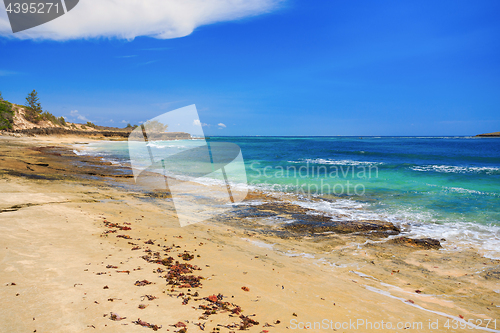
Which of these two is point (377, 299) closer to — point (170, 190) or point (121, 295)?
point (121, 295)

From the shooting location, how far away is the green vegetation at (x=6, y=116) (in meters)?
40.4

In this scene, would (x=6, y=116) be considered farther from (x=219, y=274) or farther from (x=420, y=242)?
(x=420, y=242)

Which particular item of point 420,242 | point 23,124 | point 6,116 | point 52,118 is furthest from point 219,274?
point 52,118

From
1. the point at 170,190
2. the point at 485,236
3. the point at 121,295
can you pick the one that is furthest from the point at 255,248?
the point at 170,190

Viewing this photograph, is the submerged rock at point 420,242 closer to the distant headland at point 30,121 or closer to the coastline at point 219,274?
the coastline at point 219,274

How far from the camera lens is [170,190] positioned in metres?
12.4

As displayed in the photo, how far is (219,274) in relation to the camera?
4.34 meters

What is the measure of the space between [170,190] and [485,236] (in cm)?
1204

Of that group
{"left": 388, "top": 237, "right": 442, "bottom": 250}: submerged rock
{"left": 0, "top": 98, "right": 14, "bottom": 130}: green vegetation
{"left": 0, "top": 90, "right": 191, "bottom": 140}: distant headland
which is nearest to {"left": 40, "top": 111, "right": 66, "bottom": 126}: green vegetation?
{"left": 0, "top": 90, "right": 191, "bottom": 140}: distant headland

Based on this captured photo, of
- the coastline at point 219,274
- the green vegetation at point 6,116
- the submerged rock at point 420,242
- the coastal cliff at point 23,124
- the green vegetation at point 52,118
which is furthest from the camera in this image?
the green vegetation at point 52,118

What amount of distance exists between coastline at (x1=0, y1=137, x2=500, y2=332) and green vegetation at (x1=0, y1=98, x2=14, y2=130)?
156 feet

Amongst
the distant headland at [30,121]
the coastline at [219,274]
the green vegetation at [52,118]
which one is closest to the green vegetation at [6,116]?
the distant headland at [30,121]

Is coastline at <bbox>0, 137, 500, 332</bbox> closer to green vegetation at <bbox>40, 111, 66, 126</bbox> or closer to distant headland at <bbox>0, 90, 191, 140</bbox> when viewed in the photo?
distant headland at <bbox>0, 90, 191, 140</bbox>

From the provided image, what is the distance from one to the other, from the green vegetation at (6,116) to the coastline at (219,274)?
1869 inches
